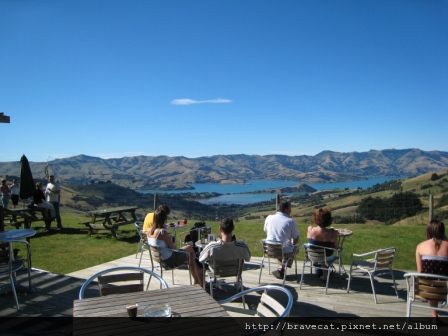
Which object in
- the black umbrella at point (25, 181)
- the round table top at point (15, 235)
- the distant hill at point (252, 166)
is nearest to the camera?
A: the round table top at point (15, 235)

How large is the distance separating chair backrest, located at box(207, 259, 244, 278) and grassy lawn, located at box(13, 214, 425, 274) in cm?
311

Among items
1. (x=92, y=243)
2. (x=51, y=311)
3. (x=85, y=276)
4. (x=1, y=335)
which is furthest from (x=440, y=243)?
(x=92, y=243)

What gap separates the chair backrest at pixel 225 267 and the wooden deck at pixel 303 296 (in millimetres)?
477

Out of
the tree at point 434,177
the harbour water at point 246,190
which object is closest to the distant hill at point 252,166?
the harbour water at point 246,190

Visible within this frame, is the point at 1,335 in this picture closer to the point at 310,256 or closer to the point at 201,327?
the point at 201,327

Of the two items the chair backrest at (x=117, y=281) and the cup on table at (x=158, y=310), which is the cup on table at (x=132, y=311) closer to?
A: the cup on table at (x=158, y=310)

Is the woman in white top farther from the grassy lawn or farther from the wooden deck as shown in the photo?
the grassy lawn

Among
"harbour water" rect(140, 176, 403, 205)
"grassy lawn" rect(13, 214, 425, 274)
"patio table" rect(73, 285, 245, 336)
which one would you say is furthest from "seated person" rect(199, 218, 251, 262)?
"harbour water" rect(140, 176, 403, 205)

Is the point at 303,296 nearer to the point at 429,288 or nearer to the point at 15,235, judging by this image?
the point at 429,288

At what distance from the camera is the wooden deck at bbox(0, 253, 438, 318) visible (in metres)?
4.18

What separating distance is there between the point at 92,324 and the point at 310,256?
3.57m

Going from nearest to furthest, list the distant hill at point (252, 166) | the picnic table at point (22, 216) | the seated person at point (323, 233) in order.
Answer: the seated person at point (323, 233)
the picnic table at point (22, 216)
the distant hill at point (252, 166)

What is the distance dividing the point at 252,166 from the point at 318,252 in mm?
168925

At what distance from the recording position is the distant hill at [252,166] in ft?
399
